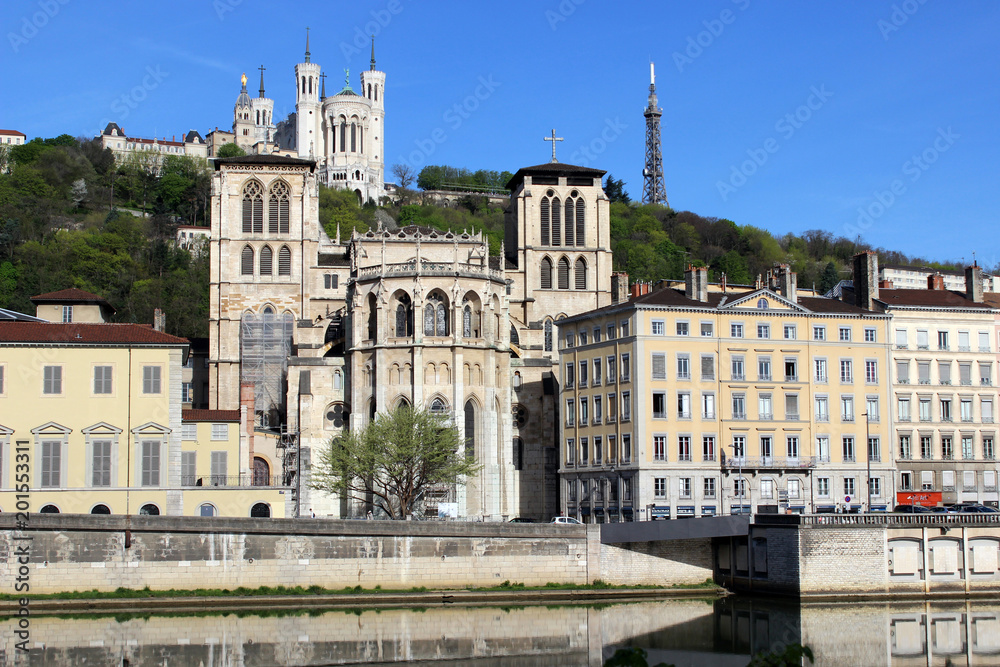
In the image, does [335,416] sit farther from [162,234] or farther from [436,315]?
[162,234]

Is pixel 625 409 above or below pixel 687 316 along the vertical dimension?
below

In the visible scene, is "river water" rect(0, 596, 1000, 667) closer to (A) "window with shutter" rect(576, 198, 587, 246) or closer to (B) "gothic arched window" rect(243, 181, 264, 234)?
(B) "gothic arched window" rect(243, 181, 264, 234)

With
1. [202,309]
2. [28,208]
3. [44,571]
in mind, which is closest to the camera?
[44,571]

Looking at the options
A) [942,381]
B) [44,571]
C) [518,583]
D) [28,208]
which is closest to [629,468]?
[518,583]

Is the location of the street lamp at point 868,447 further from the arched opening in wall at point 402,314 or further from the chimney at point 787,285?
the arched opening in wall at point 402,314

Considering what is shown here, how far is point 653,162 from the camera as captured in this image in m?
175

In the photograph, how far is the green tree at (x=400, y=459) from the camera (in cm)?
6200

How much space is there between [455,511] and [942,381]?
91.1ft

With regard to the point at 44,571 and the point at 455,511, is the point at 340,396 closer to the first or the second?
the point at 455,511

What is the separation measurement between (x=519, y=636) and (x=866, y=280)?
3533 centimetres

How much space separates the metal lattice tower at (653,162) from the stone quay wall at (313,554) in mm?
124129

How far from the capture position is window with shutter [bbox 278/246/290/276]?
90625 millimetres

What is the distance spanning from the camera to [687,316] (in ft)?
217

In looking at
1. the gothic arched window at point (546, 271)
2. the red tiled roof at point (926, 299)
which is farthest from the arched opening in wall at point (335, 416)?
the red tiled roof at point (926, 299)
